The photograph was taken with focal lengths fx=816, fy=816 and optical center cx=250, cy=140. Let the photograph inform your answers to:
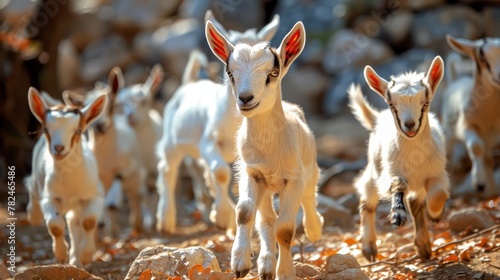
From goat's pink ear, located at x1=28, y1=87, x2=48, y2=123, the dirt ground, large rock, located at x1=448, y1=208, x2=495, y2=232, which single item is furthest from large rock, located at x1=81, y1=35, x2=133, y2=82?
large rock, located at x1=448, y1=208, x2=495, y2=232

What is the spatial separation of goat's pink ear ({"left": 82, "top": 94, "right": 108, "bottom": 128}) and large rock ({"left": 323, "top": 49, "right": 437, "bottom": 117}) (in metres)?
10.5

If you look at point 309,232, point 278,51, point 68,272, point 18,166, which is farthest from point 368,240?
point 18,166

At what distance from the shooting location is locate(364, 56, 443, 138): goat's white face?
19.5 ft

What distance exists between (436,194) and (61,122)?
3.24 meters

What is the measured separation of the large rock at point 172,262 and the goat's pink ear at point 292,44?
1458 millimetres

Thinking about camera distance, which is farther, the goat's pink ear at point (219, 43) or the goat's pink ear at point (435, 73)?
the goat's pink ear at point (435, 73)

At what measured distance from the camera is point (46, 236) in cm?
991

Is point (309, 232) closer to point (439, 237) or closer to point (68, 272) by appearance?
point (439, 237)

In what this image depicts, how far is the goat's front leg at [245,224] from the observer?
5262mm

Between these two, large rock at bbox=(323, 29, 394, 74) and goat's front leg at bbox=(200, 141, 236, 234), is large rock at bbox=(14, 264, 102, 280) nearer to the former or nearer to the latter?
goat's front leg at bbox=(200, 141, 236, 234)

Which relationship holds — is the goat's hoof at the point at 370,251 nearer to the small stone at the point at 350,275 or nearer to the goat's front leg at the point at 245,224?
the small stone at the point at 350,275

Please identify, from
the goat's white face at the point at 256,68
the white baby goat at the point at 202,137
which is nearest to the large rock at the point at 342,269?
the goat's white face at the point at 256,68

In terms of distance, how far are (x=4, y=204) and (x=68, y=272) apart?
23.8 feet

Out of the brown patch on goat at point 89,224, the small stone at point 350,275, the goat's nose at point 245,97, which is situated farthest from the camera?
the brown patch on goat at point 89,224
